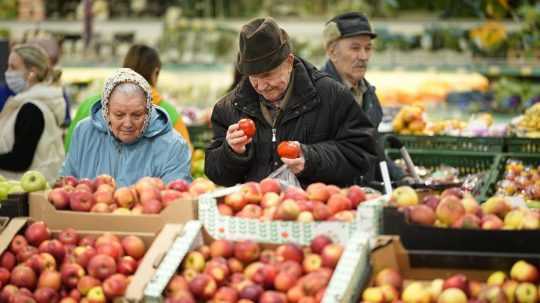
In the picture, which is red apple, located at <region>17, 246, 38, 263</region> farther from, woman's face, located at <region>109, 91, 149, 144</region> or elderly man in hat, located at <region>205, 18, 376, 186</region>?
woman's face, located at <region>109, 91, 149, 144</region>

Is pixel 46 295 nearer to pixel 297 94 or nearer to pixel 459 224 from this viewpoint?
pixel 459 224

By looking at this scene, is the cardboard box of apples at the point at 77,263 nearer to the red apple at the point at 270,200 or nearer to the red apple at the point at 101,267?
the red apple at the point at 101,267

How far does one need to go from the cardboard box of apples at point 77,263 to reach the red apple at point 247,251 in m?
0.23

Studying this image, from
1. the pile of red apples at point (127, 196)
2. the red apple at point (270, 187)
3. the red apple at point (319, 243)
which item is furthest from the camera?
the pile of red apples at point (127, 196)

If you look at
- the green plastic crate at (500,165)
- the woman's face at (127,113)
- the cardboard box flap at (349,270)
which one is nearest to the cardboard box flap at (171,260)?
the cardboard box flap at (349,270)

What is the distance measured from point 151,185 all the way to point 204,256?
1.64 feet

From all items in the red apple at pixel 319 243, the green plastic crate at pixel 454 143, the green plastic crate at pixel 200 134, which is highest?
the red apple at pixel 319 243

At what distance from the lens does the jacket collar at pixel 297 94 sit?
439cm

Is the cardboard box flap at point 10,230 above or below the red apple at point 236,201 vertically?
below

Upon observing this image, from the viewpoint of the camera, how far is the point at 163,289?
10.9ft

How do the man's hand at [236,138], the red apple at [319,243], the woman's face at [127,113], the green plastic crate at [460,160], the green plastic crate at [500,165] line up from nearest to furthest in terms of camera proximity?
the red apple at [319,243] → the man's hand at [236,138] → the woman's face at [127,113] → the green plastic crate at [500,165] → the green plastic crate at [460,160]

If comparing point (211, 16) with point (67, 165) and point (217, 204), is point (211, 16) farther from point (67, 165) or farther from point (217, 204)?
point (217, 204)

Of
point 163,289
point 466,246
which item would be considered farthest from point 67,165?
point 466,246

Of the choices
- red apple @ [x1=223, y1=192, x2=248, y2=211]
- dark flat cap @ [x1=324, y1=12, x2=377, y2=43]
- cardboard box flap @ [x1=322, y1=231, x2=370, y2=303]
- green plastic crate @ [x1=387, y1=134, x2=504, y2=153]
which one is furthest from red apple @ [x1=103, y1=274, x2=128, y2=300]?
green plastic crate @ [x1=387, y1=134, x2=504, y2=153]
